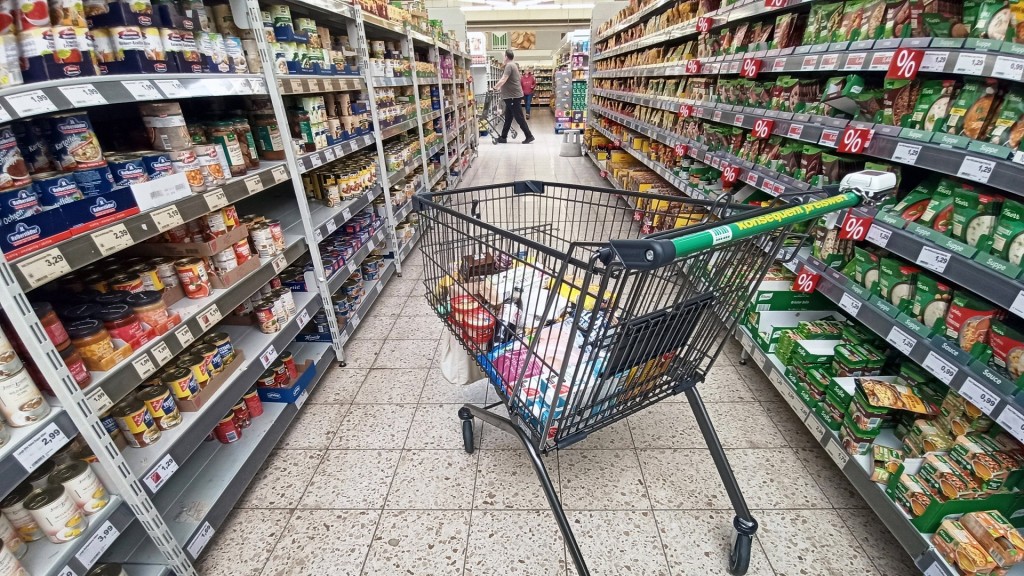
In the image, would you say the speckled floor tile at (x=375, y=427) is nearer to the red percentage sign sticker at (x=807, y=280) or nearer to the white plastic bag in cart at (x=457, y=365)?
the white plastic bag in cart at (x=457, y=365)

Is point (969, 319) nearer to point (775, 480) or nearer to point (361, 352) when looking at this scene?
point (775, 480)

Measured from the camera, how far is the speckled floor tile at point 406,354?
8.63ft

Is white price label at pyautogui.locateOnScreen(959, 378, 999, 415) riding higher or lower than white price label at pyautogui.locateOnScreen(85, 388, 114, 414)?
lower

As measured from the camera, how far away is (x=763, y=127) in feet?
7.56

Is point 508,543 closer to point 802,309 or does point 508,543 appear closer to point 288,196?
point 802,309

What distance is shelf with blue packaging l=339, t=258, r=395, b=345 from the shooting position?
279cm

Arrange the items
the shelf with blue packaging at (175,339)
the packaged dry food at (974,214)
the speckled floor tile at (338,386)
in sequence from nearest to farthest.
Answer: the shelf with blue packaging at (175,339)
the packaged dry food at (974,214)
the speckled floor tile at (338,386)

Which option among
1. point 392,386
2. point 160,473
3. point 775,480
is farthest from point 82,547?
point 775,480

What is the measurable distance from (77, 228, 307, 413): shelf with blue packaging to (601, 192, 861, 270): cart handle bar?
1.31 metres

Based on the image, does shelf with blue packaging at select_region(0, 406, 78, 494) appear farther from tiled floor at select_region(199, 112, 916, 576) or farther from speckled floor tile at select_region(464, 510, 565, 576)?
speckled floor tile at select_region(464, 510, 565, 576)

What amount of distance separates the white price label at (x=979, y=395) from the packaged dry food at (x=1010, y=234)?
13.6 inches

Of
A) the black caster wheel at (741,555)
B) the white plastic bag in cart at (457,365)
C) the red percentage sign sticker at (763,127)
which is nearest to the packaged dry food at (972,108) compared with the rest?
the red percentage sign sticker at (763,127)

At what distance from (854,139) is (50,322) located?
2565 mm

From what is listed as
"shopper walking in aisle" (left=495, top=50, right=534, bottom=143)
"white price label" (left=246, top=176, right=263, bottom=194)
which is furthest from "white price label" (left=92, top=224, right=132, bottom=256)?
"shopper walking in aisle" (left=495, top=50, right=534, bottom=143)
